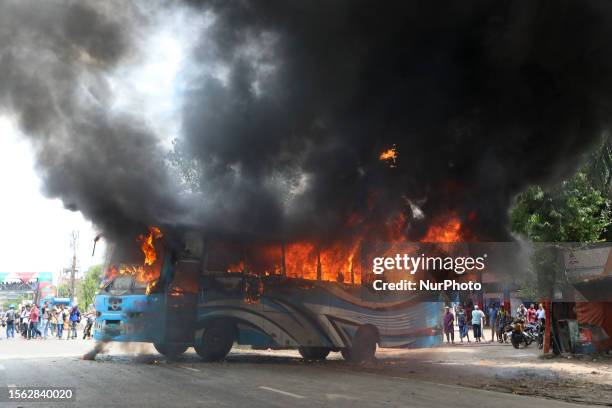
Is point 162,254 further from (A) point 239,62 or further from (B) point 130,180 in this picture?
(A) point 239,62

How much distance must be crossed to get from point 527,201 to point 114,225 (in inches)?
435

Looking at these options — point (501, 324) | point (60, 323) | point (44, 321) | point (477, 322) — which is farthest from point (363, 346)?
point (44, 321)

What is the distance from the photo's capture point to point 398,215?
16.9 metres

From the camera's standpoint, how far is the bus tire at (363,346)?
1661cm

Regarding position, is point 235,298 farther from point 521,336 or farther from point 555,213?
point 521,336

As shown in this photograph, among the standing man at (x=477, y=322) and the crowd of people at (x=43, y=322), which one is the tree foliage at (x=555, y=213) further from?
the crowd of people at (x=43, y=322)

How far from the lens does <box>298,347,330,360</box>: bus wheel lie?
1752 cm

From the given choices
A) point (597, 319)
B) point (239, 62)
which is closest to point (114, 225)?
point (239, 62)

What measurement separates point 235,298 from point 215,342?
3.70 feet

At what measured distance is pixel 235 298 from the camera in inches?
615

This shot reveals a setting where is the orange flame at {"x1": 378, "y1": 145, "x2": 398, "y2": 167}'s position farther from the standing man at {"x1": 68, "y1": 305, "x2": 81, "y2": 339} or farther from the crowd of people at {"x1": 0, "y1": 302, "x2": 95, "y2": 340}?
the standing man at {"x1": 68, "y1": 305, "x2": 81, "y2": 339}

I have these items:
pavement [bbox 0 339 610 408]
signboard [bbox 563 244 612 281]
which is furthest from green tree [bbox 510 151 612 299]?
pavement [bbox 0 339 610 408]

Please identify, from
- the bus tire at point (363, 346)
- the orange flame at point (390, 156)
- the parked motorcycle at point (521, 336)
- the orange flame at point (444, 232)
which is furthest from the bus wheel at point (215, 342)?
the parked motorcycle at point (521, 336)

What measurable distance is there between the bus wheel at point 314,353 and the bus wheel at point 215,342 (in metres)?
2.52
